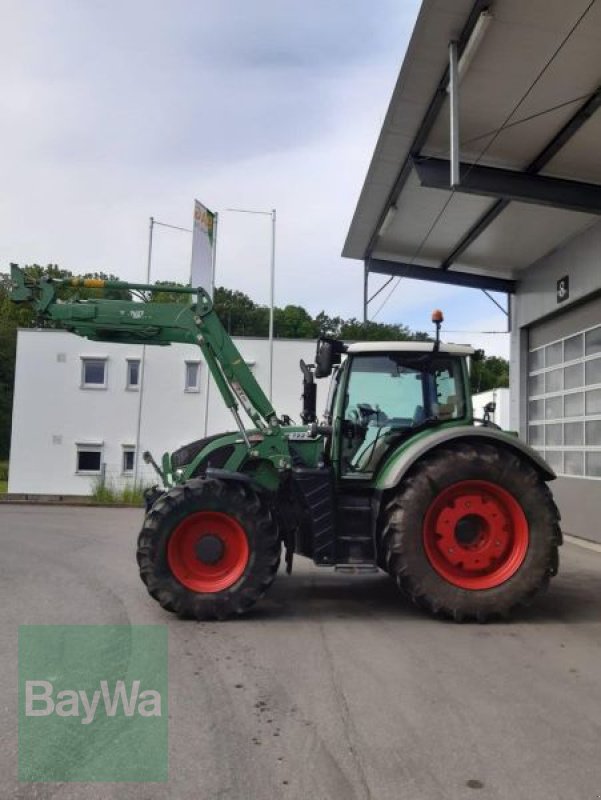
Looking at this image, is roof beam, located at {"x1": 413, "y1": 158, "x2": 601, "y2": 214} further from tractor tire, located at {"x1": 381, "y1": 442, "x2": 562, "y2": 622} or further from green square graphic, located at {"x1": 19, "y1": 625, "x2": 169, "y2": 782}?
green square graphic, located at {"x1": 19, "y1": 625, "x2": 169, "y2": 782}

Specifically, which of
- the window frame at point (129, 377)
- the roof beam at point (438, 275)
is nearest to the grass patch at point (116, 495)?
the window frame at point (129, 377)

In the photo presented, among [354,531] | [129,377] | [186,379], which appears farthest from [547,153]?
[129,377]

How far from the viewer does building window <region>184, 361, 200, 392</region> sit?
2634 cm

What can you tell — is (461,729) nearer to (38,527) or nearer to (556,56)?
(556,56)

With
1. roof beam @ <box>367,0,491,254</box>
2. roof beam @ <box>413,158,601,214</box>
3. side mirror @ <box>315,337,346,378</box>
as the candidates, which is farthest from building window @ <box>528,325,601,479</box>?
side mirror @ <box>315,337,346,378</box>

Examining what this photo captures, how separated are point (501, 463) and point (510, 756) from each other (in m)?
3.34

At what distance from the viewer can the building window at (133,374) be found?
86.5 feet

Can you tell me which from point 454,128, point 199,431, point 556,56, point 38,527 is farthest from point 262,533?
point 199,431

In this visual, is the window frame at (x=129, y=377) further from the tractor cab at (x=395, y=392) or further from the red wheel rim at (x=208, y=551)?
the red wheel rim at (x=208, y=551)

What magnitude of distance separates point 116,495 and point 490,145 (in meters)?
14.4

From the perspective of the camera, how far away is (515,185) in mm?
10508

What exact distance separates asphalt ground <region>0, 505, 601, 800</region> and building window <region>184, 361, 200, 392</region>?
59.0 feet

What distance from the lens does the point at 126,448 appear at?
1039 inches

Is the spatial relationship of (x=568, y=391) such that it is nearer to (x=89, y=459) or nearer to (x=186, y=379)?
(x=186, y=379)
